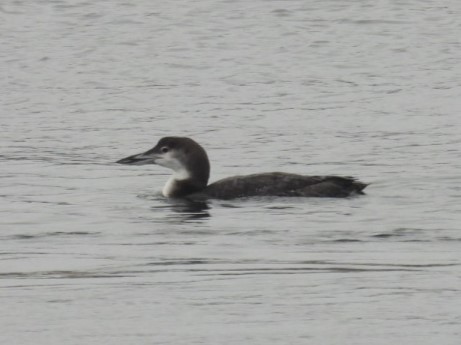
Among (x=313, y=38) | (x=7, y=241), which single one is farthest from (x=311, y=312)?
(x=313, y=38)

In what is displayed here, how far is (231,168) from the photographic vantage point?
1891 centimetres

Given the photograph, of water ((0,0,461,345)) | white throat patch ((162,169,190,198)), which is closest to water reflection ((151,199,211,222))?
water ((0,0,461,345))

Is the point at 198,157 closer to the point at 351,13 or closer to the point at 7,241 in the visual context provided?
the point at 7,241

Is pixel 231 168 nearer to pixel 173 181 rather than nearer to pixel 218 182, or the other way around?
pixel 173 181

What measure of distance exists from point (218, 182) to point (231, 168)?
2.02 metres

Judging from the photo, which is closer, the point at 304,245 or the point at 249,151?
the point at 304,245

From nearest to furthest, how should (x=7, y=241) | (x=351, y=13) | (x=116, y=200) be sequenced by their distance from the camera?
(x=7, y=241), (x=116, y=200), (x=351, y=13)

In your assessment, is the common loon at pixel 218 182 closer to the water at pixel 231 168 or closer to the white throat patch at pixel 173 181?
the white throat patch at pixel 173 181

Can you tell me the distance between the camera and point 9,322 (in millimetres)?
Answer: 10477

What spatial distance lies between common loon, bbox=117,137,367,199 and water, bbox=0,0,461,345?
160 mm

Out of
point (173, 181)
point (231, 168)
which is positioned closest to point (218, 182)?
point (173, 181)

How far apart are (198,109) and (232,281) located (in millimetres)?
12033

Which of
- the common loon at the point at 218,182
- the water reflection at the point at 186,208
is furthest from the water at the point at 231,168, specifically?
the common loon at the point at 218,182

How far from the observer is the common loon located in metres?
16.5
